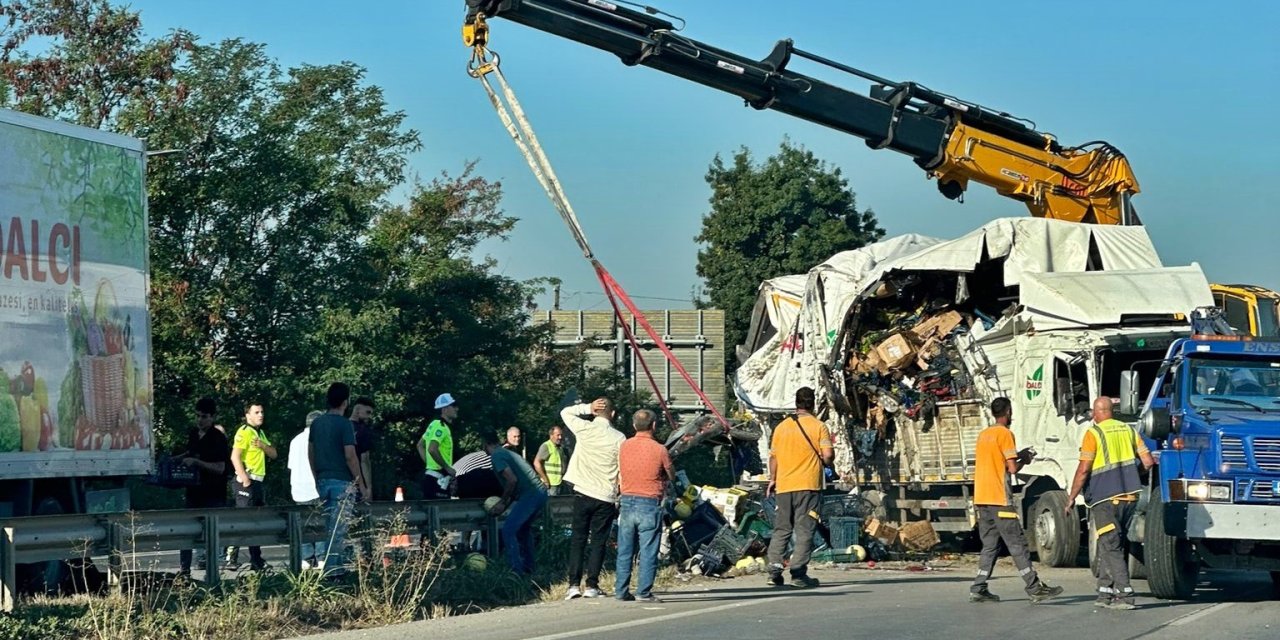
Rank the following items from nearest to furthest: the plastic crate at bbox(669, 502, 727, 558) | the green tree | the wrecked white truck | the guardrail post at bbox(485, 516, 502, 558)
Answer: the guardrail post at bbox(485, 516, 502, 558) < the plastic crate at bbox(669, 502, 727, 558) < the wrecked white truck < the green tree

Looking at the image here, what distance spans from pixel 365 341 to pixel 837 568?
11.0 m

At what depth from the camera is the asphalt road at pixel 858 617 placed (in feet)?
36.2

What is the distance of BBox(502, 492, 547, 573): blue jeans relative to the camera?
1484cm

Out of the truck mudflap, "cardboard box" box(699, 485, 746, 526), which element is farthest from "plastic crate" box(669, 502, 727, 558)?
the truck mudflap

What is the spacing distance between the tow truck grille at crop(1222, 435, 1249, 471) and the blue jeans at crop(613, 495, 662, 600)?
182 inches

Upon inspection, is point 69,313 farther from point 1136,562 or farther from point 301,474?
point 1136,562

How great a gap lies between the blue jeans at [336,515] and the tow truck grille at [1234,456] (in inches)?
277

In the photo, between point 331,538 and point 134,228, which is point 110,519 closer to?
point 331,538

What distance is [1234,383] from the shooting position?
14547mm

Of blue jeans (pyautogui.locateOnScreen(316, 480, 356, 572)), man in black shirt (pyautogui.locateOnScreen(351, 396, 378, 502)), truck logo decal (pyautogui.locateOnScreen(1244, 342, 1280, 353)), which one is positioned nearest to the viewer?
blue jeans (pyautogui.locateOnScreen(316, 480, 356, 572))

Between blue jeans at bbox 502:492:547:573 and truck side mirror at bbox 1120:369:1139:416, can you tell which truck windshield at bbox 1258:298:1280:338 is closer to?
truck side mirror at bbox 1120:369:1139:416

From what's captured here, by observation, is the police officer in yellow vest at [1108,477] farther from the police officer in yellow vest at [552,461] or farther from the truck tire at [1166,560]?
the police officer in yellow vest at [552,461]

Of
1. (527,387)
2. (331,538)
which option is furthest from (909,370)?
(527,387)

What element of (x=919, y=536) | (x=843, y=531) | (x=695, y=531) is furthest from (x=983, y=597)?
(x=919, y=536)
